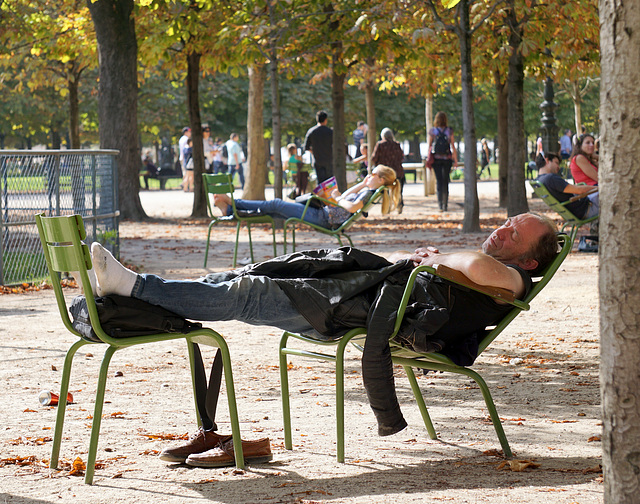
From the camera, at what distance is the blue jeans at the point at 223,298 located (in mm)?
3754

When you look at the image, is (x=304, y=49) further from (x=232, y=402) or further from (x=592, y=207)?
(x=232, y=402)

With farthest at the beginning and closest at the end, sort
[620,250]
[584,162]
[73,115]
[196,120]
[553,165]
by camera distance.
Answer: [73,115] → [196,120] → [553,165] → [584,162] → [620,250]

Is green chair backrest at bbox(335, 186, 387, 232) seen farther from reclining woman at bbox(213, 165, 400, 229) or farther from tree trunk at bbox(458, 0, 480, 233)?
tree trunk at bbox(458, 0, 480, 233)

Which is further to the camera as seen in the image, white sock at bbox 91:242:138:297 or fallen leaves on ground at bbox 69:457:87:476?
fallen leaves on ground at bbox 69:457:87:476

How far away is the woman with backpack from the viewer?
19703 millimetres

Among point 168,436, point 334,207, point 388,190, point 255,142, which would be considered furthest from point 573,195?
point 255,142

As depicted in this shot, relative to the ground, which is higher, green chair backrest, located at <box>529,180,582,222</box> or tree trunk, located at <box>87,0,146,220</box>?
tree trunk, located at <box>87,0,146,220</box>

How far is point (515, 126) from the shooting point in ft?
54.3

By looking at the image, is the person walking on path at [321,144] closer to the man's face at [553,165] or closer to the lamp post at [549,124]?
the lamp post at [549,124]

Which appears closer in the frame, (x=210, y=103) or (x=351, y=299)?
(x=351, y=299)

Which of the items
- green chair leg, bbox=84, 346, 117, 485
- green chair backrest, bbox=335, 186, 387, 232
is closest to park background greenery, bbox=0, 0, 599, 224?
green chair backrest, bbox=335, 186, 387, 232

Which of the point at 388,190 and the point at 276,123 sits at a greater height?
the point at 276,123

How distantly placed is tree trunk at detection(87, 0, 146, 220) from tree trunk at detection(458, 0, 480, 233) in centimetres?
576

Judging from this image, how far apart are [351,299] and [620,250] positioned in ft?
5.41
